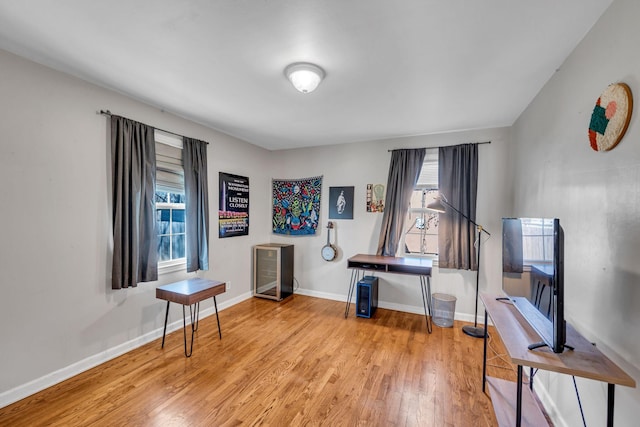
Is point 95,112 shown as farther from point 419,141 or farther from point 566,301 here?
point 566,301

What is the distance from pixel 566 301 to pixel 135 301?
142 inches

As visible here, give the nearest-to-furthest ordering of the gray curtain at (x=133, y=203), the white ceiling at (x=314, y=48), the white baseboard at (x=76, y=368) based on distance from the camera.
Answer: the white ceiling at (x=314, y=48), the white baseboard at (x=76, y=368), the gray curtain at (x=133, y=203)

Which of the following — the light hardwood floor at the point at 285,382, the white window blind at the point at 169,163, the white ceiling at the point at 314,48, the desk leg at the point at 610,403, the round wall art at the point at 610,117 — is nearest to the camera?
the desk leg at the point at 610,403

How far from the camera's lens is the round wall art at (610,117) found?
120 cm

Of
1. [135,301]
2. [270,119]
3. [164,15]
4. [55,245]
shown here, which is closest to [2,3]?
[164,15]

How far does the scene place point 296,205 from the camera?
4.47 m

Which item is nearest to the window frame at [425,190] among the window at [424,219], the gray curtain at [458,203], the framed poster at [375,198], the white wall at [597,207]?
the window at [424,219]

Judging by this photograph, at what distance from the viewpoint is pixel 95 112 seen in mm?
2328

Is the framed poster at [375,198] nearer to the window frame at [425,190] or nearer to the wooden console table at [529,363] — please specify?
the window frame at [425,190]

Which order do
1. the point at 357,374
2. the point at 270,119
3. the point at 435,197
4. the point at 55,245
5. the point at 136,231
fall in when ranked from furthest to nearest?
the point at 435,197 → the point at 270,119 → the point at 136,231 → the point at 357,374 → the point at 55,245

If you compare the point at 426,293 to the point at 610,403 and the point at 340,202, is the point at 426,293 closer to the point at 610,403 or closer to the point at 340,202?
the point at 340,202

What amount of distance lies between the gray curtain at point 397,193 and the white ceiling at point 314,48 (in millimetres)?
878

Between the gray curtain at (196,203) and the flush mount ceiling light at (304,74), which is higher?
the flush mount ceiling light at (304,74)

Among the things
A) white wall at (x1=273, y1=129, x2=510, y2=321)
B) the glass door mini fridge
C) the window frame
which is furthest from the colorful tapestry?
the window frame
